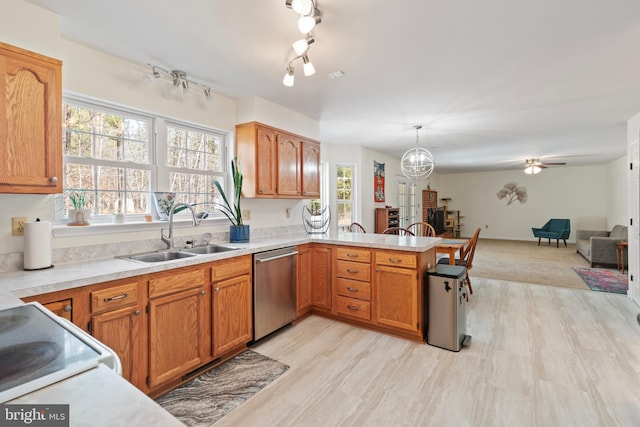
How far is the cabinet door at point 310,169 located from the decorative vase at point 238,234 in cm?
98

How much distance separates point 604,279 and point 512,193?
5.89 metres

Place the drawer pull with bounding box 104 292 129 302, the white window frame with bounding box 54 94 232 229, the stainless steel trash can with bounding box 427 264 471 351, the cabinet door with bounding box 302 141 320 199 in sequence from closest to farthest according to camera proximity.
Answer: the drawer pull with bounding box 104 292 129 302
the white window frame with bounding box 54 94 232 229
the stainless steel trash can with bounding box 427 264 471 351
the cabinet door with bounding box 302 141 320 199

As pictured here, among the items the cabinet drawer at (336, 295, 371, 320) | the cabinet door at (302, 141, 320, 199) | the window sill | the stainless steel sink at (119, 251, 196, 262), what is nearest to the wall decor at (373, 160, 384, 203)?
the cabinet door at (302, 141, 320, 199)

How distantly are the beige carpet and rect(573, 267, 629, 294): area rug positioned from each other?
12 centimetres

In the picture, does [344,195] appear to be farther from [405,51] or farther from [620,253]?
[620,253]

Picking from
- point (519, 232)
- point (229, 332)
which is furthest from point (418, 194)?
point (229, 332)

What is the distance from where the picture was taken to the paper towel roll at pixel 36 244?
1.80 m

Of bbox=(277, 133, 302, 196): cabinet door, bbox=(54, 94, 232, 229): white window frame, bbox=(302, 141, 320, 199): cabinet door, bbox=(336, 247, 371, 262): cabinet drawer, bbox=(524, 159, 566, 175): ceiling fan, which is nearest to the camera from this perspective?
bbox=(54, 94, 232, 229): white window frame

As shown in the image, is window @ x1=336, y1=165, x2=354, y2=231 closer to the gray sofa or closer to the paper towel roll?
the paper towel roll

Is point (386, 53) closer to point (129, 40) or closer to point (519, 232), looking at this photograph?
point (129, 40)

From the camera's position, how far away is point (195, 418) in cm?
183

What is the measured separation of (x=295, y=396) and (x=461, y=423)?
102 centimetres

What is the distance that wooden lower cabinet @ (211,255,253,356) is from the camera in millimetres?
2357

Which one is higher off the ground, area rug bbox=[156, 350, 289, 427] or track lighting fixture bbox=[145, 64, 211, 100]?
track lighting fixture bbox=[145, 64, 211, 100]
